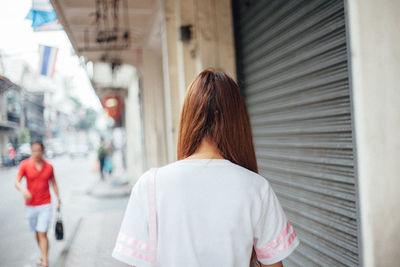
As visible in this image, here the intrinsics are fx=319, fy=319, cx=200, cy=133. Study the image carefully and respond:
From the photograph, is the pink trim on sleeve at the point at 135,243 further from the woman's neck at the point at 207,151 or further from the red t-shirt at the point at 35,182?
the red t-shirt at the point at 35,182

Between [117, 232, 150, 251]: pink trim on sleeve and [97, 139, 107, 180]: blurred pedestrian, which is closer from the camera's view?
[117, 232, 150, 251]: pink trim on sleeve

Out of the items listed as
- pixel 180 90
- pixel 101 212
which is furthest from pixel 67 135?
pixel 180 90

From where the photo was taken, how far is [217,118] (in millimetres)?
1302

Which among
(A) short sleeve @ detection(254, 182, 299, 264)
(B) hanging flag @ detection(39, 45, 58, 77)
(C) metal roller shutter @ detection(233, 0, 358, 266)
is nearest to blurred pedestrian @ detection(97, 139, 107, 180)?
(B) hanging flag @ detection(39, 45, 58, 77)

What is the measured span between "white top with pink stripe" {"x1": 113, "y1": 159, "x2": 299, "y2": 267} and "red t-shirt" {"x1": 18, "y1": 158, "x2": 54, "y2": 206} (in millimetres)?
4205

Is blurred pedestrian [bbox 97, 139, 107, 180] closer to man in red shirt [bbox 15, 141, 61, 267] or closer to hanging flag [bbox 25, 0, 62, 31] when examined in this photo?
hanging flag [bbox 25, 0, 62, 31]

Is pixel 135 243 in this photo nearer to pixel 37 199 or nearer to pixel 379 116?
pixel 379 116

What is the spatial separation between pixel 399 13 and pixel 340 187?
3.83 ft

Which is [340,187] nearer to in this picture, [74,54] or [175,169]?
[175,169]

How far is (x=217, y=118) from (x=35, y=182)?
4.49m

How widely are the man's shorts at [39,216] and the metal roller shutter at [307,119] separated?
3.43 metres

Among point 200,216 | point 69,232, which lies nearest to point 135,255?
point 200,216

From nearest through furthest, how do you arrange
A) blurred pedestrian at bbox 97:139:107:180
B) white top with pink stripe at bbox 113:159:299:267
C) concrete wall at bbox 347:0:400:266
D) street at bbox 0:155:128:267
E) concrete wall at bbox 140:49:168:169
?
white top with pink stripe at bbox 113:159:299:267
concrete wall at bbox 347:0:400:266
street at bbox 0:155:128:267
concrete wall at bbox 140:49:168:169
blurred pedestrian at bbox 97:139:107:180

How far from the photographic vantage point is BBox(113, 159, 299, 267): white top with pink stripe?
1.24m
